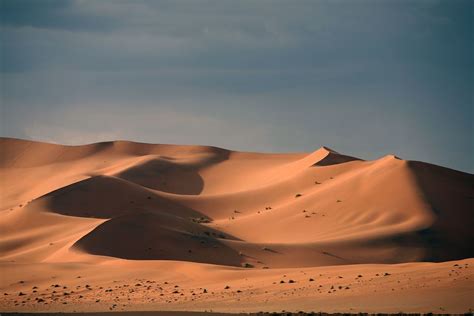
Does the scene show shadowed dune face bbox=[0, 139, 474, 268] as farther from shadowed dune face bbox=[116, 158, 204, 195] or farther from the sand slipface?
shadowed dune face bbox=[116, 158, 204, 195]

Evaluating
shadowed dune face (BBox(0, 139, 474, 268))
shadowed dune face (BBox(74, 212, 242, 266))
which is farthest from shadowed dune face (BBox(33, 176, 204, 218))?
shadowed dune face (BBox(74, 212, 242, 266))

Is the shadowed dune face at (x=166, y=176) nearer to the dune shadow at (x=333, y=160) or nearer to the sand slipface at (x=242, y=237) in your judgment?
the sand slipface at (x=242, y=237)

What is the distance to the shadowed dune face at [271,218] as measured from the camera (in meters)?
51.8

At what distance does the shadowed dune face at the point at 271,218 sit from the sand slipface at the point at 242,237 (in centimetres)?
13

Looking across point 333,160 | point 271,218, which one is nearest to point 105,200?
point 271,218

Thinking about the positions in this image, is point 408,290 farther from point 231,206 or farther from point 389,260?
point 231,206

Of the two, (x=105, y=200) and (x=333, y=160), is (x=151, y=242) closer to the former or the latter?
(x=105, y=200)

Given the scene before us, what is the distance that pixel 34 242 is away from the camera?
57000 millimetres

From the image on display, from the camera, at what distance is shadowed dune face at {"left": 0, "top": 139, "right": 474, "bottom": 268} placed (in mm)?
51844

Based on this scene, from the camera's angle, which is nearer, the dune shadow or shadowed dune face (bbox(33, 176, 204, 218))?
Answer: shadowed dune face (bbox(33, 176, 204, 218))

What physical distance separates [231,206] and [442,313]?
49606 millimetres

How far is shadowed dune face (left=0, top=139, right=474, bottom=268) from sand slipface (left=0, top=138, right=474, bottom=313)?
0.44ft

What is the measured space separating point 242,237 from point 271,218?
539 centimetres

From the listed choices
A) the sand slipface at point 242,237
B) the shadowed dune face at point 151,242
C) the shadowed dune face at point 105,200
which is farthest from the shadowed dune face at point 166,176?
the shadowed dune face at point 151,242
